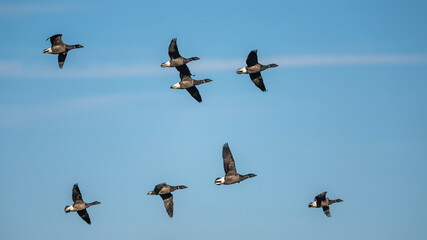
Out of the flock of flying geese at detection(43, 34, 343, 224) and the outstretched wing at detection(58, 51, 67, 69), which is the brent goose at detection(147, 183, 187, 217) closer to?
the flock of flying geese at detection(43, 34, 343, 224)

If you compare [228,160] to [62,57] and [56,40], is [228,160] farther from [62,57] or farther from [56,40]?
[56,40]

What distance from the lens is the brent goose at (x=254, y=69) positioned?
106 metres

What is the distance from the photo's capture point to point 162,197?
108375 mm

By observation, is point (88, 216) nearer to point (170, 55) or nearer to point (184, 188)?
point (184, 188)

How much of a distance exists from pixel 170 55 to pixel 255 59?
27.0 ft

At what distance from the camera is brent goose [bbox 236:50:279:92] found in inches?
4156

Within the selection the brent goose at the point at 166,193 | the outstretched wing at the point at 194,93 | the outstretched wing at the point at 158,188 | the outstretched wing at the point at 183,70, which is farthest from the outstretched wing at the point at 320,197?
the outstretched wing at the point at 183,70

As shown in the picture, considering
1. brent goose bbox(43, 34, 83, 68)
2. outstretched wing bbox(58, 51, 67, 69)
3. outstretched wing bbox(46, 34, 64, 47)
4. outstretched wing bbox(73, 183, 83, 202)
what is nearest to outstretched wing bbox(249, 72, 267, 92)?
brent goose bbox(43, 34, 83, 68)

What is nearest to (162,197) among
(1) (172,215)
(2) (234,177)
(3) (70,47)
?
(1) (172,215)

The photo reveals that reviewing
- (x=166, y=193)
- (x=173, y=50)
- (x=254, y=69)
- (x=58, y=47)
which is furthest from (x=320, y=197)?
(x=58, y=47)

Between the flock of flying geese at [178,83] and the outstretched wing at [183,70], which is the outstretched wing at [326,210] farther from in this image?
the outstretched wing at [183,70]

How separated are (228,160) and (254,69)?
10469 mm

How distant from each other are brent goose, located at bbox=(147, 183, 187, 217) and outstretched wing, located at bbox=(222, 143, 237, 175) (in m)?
6.56

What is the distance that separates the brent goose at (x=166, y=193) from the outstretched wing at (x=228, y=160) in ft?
21.5
